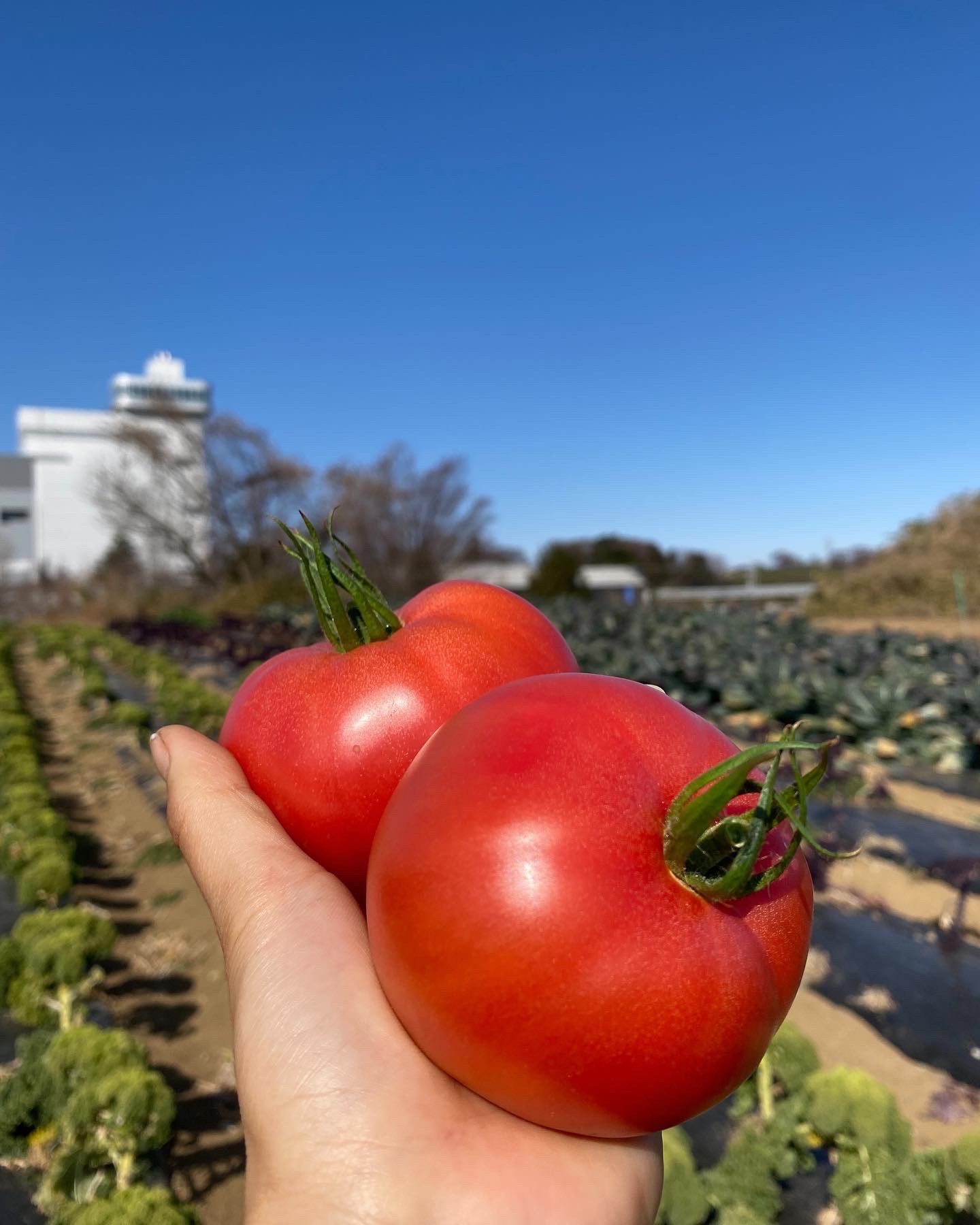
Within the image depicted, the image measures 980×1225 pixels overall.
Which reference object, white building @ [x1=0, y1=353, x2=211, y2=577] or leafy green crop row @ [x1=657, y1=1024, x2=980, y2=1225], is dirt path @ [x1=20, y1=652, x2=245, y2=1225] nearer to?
leafy green crop row @ [x1=657, y1=1024, x2=980, y2=1225]

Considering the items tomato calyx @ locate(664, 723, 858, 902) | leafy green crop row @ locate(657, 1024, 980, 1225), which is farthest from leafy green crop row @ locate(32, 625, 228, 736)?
tomato calyx @ locate(664, 723, 858, 902)

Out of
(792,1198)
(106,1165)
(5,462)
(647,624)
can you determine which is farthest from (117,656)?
(5,462)

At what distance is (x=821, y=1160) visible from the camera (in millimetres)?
3090

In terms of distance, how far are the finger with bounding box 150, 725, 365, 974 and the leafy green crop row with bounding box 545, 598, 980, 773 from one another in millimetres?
6594

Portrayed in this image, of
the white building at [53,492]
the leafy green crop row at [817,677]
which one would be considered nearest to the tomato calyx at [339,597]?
the leafy green crop row at [817,677]

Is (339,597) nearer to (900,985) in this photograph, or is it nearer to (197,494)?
(900,985)

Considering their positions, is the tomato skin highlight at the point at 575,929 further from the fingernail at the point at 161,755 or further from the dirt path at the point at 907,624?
the dirt path at the point at 907,624

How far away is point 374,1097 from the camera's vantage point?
3.57ft

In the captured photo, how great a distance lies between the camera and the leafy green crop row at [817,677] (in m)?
8.20

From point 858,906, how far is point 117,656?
53.2 ft

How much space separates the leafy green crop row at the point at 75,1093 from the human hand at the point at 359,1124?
5.59ft

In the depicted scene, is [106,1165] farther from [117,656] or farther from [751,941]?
[117,656]

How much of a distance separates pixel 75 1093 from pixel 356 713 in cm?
259

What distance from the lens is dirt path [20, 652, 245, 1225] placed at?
3275 mm
